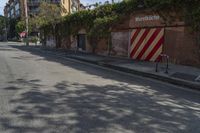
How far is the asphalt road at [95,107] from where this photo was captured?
5426mm

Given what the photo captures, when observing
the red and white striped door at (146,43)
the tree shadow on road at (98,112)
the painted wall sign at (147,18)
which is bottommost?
the tree shadow on road at (98,112)

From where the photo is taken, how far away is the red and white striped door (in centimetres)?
1575

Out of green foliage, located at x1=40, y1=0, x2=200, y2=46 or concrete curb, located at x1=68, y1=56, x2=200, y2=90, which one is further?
green foliage, located at x1=40, y1=0, x2=200, y2=46

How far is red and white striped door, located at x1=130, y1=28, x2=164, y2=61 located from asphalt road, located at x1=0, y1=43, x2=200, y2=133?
568 cm

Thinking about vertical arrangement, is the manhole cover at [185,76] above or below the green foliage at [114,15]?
below

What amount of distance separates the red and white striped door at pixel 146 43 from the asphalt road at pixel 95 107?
5682mm

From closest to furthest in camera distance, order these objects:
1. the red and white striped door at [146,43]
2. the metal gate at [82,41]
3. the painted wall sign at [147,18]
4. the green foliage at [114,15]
Result: the green foliage at [114,15]
the red and white striped door at [146,43]
the painted wall sign at [147,18]
the metal gate at [82,41]

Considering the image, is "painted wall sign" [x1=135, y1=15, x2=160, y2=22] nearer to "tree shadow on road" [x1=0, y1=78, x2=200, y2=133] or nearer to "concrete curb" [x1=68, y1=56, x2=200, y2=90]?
"concrete curb" [x1=68, y1=56, x2=200, y2=90]

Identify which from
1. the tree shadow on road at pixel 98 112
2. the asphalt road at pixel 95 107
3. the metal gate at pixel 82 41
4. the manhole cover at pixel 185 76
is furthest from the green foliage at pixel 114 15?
the tree shadow on road at pixel 98 112

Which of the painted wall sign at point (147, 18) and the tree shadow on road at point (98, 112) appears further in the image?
the painted wall sign at point (147, 18)

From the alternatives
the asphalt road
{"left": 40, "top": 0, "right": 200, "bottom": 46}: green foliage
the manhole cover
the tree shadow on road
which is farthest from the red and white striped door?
the tree shadow on road

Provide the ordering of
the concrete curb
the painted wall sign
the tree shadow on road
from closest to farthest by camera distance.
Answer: the tree shadow on road → the concrete curb → the painted wall sign

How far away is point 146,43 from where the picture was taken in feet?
55.1

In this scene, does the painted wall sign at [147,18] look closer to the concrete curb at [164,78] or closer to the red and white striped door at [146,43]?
the red and white striped door at [146,43]
